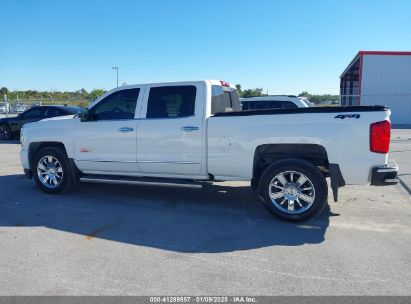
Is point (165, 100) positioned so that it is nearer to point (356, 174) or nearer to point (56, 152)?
point (56, 152)

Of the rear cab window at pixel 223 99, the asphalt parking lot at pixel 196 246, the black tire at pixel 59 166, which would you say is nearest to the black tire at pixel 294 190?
the asphalt parking lot at pixel 196 246

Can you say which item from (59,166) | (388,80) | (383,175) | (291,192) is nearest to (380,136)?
(383,175)

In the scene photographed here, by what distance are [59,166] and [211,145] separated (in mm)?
2973

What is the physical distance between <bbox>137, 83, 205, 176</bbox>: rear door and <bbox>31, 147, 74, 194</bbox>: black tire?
1490 millimetres

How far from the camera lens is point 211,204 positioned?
593 cm

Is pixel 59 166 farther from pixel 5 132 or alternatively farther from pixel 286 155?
pixel 5 132

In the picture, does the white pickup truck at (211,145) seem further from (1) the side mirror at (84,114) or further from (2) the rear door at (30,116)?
(2) the rear door at (30,116)

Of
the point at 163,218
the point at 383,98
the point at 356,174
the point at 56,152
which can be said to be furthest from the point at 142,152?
the point at 383,98

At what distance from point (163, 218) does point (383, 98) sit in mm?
23704

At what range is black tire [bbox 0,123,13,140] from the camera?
51.7 feet

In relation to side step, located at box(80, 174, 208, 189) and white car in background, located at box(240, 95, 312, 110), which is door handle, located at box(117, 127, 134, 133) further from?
white car in background, located at box(240, 95, 312, 110)

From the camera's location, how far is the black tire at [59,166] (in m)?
6.44

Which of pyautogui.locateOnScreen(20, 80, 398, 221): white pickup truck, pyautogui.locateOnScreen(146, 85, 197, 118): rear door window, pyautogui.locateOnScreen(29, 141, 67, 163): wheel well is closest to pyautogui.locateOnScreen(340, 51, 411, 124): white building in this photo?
pyautogui.locateOnScreen(20, 80, 398, 221): white pickup truck

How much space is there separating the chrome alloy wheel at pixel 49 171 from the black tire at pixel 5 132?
10.7m
